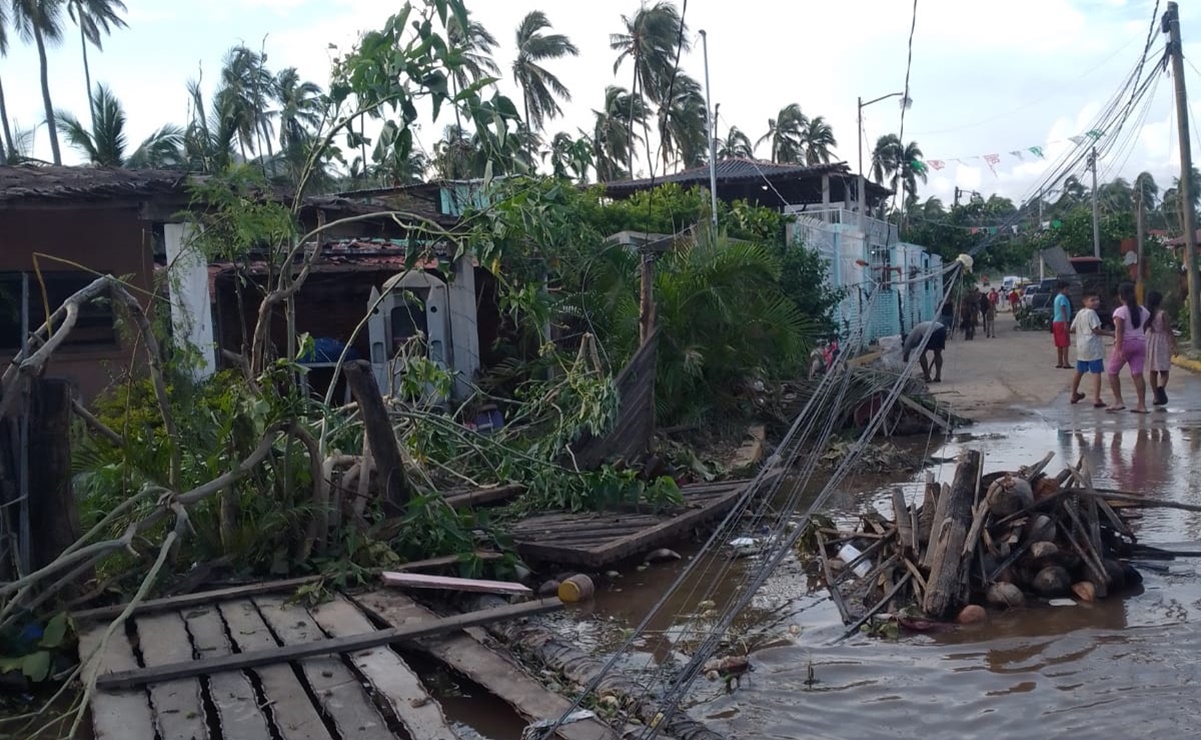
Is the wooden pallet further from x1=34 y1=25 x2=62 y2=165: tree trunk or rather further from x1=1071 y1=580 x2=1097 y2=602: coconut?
x1=34 y1=25 x2=62 y2=165: tree trunk

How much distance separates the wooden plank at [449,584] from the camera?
20.8ft

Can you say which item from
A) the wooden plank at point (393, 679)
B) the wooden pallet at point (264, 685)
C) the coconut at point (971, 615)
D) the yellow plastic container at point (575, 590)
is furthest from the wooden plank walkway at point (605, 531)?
the coconut at point (971, 615)

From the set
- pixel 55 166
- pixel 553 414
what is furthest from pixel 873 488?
pixel 55 166

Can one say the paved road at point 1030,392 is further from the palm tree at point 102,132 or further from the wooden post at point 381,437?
the palm tree at point 102,132

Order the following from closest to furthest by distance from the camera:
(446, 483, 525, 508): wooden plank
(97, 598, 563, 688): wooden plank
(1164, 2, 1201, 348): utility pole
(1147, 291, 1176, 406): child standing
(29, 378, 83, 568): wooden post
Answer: (97, 598, 563, 688): wooden plank, (29, 378, 83, 568): wooden post, (446, 483, 525, 508): wooden plank, (1147, 291, 1176, 406): child standing, (1164, 2, 1201, 348): utility pole

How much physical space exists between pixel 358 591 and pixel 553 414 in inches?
134

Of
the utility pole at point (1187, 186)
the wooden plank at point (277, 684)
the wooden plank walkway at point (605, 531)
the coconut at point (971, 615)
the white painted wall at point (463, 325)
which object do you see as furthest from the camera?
the utility pole at point (1187, 186)

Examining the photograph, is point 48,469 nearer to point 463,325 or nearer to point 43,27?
point 463,325

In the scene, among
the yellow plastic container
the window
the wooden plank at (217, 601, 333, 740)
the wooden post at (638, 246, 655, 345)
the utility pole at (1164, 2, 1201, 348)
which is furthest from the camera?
the utility pole at (1164, 2, 1201, 348)

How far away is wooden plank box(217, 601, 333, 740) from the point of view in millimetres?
4383

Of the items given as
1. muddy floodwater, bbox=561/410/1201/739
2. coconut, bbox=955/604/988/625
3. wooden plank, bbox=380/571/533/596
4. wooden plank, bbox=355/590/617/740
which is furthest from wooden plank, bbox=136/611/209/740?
coconut, bbox=955/604/988/625

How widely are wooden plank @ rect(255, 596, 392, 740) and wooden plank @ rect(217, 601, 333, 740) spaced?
57mm

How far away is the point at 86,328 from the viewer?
10.8 m

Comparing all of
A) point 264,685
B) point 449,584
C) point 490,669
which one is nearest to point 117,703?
point 264,685
